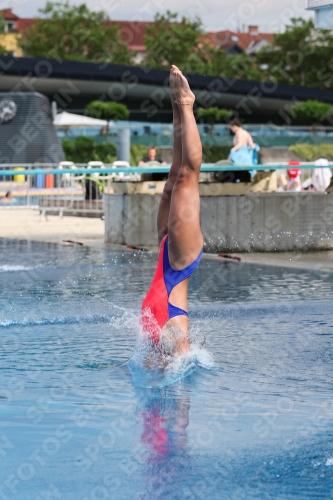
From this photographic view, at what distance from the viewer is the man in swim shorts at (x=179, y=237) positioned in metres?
4.54

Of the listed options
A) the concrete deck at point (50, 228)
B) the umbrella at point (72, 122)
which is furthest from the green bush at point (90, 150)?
the concrete deck at point (50, 228)

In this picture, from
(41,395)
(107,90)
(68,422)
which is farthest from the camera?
(107,90)

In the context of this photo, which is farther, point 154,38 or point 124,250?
point 154,38

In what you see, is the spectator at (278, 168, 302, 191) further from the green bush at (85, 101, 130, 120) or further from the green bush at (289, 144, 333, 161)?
the green bush at (85, 101, 130, 120)

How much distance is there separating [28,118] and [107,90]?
18.5 m

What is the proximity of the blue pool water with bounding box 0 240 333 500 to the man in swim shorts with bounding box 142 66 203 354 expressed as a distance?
33cm

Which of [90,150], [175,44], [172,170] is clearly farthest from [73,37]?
[172,170]

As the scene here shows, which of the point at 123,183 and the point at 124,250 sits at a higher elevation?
the point at 123,183

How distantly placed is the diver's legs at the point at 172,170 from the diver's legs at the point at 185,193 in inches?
2.2

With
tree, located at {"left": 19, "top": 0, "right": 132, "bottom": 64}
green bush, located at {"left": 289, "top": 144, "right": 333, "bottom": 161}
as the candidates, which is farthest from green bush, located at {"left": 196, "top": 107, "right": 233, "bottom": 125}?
tree, located at {"left": 19, "top": 0, "right": 132, "bottom": 64}

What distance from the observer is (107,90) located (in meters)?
54.9

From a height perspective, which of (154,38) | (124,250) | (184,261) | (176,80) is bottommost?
(124,250)

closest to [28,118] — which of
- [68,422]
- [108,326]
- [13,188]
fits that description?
[13,188]

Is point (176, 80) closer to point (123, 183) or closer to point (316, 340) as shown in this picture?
point (316, 340)
